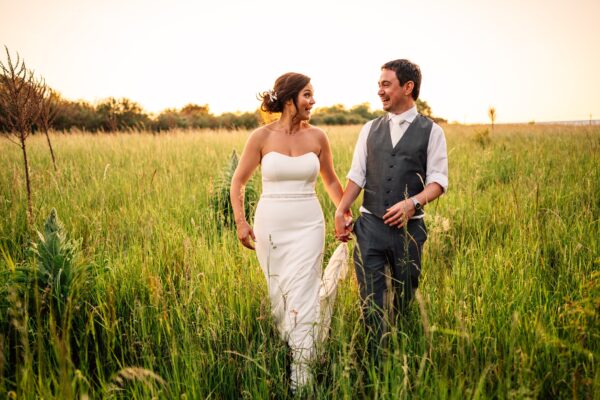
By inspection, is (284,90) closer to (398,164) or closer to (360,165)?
(360,165)

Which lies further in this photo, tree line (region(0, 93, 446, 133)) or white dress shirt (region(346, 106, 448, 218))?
tree line (region(0, 93, 446, 133))

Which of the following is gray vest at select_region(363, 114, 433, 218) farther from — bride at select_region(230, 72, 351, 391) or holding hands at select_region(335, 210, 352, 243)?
bride at select_region(230, 72, 351, 391)

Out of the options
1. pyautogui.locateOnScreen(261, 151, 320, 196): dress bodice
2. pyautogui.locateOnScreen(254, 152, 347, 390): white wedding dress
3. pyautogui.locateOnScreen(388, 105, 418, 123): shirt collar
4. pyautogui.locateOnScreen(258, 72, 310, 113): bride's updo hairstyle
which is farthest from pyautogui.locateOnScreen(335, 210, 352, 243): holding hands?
pyautogui.locateOnScreen(258, 72, 310, 113): bride's updo hairstyle

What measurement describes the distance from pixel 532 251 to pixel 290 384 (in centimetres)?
230

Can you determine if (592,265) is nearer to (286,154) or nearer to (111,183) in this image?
(286,154)

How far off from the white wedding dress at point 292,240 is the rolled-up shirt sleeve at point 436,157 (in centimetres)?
88

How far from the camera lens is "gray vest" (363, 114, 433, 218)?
2.63 m

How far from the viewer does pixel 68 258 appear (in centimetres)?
273

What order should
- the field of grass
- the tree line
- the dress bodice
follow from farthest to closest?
the tree line → the dress bodice → the field of grass

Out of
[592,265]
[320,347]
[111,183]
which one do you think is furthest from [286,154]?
[111,183]

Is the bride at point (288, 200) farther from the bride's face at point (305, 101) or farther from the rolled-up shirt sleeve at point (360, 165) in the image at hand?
the rolled-up shirt sleeve at point (360, 165)

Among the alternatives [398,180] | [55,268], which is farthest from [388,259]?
[55,268]

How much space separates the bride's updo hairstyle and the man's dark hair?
677mm

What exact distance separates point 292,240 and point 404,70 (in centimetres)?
149
